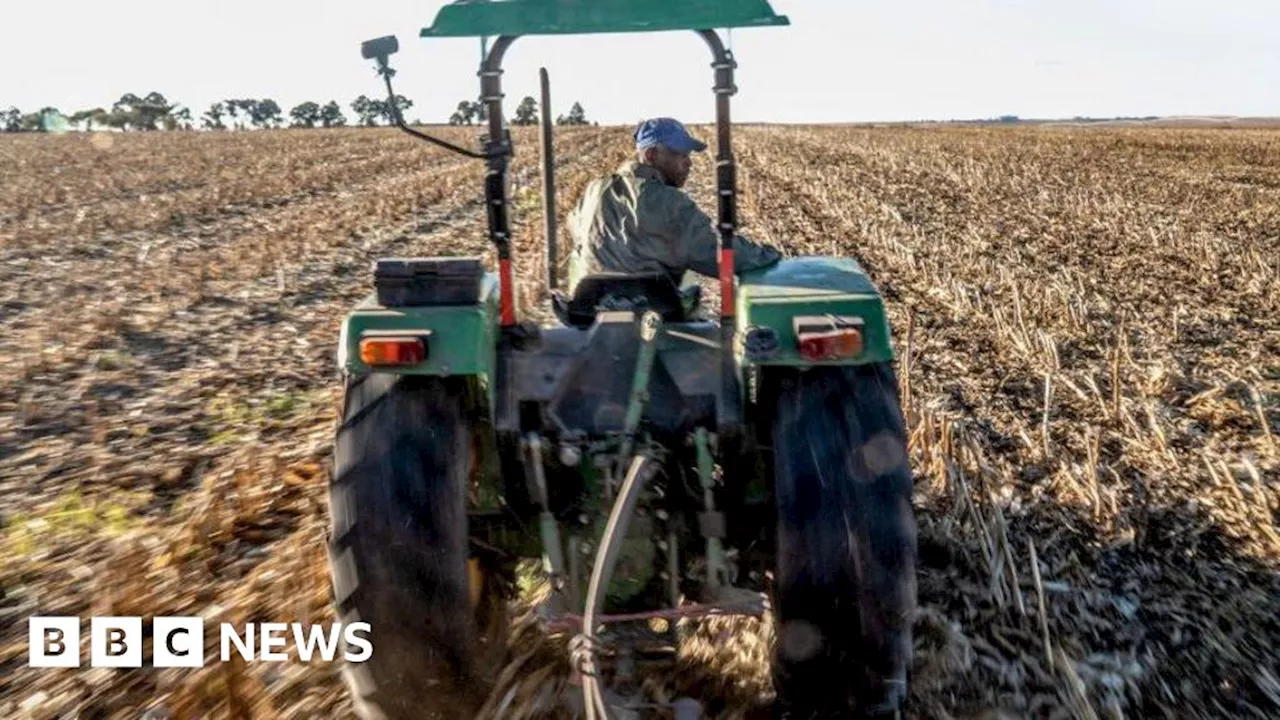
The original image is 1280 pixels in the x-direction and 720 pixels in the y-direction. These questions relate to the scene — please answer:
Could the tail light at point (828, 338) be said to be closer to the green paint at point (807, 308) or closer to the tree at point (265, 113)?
the green paint at point (807, 308)

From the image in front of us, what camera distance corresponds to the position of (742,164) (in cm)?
2522

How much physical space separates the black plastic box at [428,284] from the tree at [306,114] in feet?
257

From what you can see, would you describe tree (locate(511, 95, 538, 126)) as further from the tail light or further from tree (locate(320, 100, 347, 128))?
tree (locate(320, 100, 347, 128))

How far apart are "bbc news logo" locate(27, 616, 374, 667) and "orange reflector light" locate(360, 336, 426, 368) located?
3.46 feet

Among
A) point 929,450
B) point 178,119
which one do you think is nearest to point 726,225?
point 929,450

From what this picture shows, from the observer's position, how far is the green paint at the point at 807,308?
9.81 ft

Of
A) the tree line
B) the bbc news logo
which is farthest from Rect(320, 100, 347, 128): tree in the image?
the bbc news logo

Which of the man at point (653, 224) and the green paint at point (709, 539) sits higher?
the man at point (653, 224)

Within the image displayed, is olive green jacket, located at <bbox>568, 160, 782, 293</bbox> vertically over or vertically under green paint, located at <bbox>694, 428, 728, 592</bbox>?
over

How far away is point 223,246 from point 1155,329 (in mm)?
10399

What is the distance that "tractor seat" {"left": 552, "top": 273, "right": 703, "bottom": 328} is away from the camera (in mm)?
3750

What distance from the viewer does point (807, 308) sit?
3053 millimetres

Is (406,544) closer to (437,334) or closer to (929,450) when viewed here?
(437,334)

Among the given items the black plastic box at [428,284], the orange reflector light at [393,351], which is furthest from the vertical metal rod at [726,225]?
the orange reflector light at [393,351]
